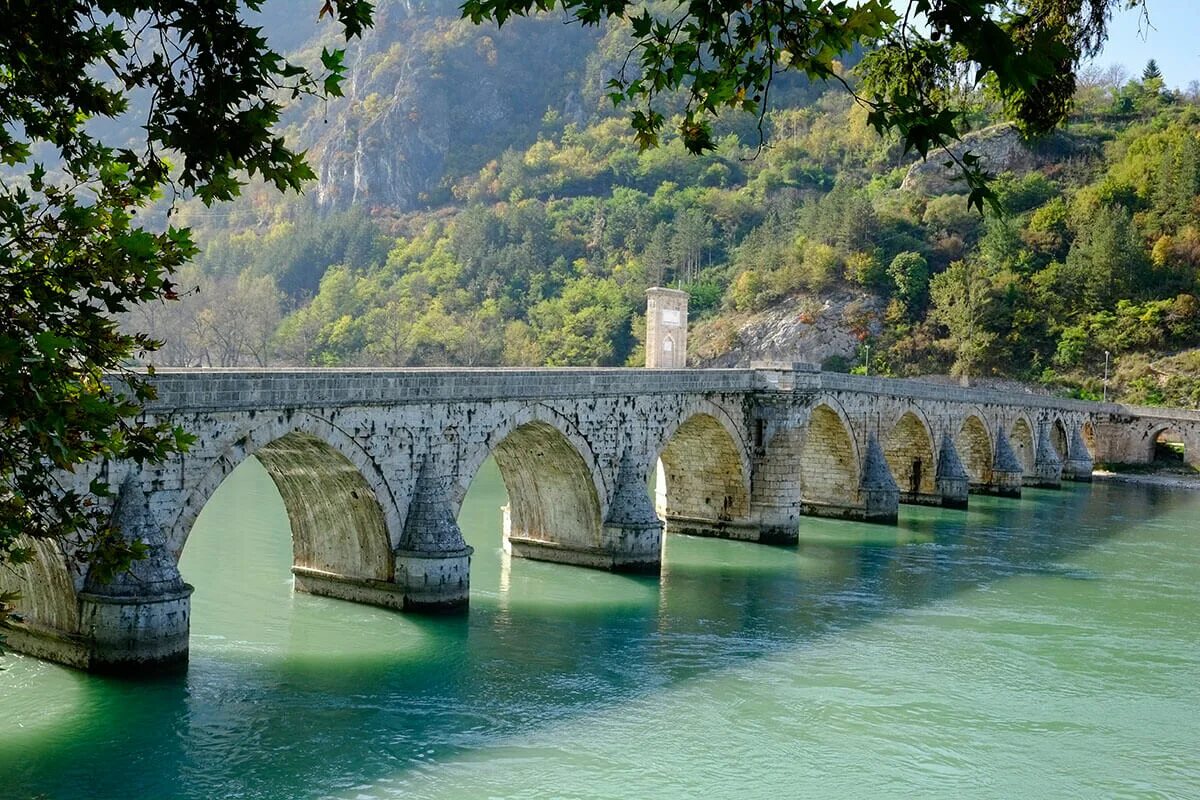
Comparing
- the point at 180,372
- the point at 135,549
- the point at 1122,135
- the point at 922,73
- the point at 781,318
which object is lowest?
the point at 135,549

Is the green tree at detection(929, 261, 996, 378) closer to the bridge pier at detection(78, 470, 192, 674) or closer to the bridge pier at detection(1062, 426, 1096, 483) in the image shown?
the bridge pier at detection(1062, 426, 1096, 483)

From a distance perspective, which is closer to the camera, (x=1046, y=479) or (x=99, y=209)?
(x=99, y=209)

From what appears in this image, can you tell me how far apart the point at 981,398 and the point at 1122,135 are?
46.1m

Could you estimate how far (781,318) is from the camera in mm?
69438

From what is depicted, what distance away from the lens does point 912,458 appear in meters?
38.8

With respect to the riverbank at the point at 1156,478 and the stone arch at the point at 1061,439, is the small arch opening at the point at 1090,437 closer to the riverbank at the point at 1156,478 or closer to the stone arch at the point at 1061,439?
the riverbank at the point at 1156,478

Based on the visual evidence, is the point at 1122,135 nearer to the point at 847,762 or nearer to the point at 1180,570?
the point at 1180,570

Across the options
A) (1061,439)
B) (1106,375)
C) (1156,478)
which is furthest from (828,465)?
(1106,375)

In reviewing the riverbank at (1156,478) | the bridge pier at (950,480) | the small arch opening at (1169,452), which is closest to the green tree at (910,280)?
the small arch opening at (1169,452)

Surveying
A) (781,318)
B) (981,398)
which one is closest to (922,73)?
(981,398)

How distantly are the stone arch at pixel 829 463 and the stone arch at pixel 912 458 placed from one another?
5.06m

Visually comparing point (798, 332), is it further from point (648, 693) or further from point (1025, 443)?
point (648, 693)

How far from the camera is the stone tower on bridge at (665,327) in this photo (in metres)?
Result: 35.2

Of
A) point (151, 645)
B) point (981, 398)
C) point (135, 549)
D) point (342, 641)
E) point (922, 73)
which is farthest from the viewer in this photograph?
point (981, 398)
